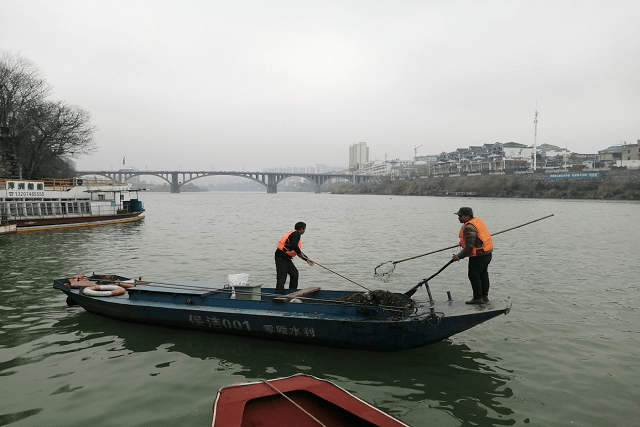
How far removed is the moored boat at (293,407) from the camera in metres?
4.57

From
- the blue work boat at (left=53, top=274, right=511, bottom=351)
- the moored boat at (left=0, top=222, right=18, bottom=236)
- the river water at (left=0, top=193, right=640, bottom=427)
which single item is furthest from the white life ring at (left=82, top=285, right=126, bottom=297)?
the moored boat at (left=0, top=222, right=18, bottom=236)

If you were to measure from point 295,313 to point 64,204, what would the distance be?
32.3m

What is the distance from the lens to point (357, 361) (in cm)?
749

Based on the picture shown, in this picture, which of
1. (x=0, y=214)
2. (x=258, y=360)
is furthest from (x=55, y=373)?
(x=0, y=214)

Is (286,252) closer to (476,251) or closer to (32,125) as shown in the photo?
(476,251)

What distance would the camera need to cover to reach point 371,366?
24.0 ft

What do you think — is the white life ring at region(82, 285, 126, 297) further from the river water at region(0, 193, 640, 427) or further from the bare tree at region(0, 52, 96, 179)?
the bare tree at region(0, 52, 96, 179)

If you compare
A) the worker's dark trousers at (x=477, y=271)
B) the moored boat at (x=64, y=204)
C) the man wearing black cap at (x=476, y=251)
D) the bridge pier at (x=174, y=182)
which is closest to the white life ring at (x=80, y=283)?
the man wearing black cap at (x=476, y=251)

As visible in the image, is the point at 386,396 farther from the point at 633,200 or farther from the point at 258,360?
the point at 633,200

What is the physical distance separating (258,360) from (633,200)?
3441 inches

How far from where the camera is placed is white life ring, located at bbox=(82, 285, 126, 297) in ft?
30.6

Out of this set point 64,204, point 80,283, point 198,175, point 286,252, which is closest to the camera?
point 286,252

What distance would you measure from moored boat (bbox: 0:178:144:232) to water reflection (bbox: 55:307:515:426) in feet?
83.0

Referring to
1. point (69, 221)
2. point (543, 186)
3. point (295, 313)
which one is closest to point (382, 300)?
point (295, 313)
